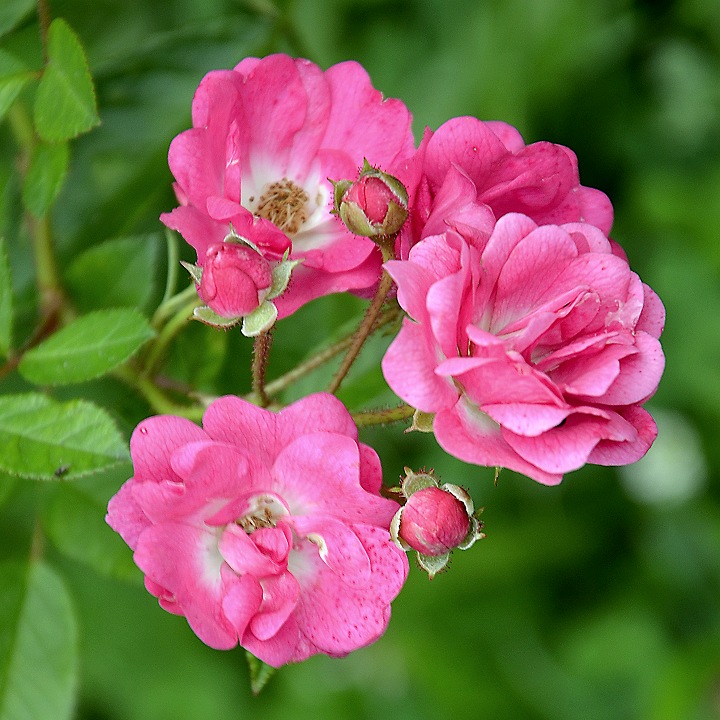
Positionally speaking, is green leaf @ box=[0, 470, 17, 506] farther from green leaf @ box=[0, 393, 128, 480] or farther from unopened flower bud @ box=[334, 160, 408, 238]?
unopened flower bud @ box=[334, 160, 408, 238]

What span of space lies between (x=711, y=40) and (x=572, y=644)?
5.92 feet

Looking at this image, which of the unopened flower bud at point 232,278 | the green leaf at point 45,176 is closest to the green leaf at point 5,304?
the green leaf at point 45,176

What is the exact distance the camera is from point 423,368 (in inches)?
41.6

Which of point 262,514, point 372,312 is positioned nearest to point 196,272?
point 372,312

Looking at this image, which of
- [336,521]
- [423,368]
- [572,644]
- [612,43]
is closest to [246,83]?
[423,368]

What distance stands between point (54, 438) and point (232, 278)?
34cm

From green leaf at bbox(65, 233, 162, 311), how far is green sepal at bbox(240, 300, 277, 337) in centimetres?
52

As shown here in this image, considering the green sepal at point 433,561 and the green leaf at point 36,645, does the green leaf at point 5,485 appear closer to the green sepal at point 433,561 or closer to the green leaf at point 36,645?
the green leaf at point 36,645

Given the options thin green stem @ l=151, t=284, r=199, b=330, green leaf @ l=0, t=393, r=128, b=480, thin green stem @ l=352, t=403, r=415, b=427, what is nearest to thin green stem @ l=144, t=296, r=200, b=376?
thin green stem @ l=151, t=284, r=199, b=330

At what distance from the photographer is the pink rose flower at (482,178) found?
1171mm

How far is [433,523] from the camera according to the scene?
3.51 ft

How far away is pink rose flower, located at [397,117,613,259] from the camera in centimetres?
117

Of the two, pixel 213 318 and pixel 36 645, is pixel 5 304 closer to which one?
pixel 213 318

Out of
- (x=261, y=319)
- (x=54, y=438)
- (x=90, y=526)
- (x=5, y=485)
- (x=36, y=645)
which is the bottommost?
(x=36, y=645)
